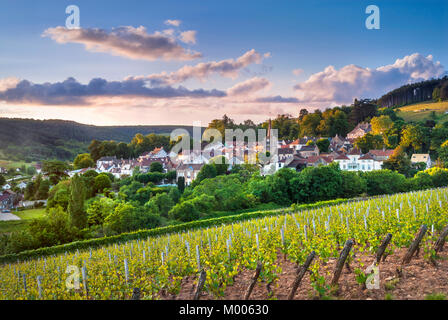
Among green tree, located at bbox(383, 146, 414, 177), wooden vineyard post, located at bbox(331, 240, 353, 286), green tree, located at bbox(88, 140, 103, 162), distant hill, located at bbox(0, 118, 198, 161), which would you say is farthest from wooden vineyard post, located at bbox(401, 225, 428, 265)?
green tree, located at bbox(88, 140, 103, 162)

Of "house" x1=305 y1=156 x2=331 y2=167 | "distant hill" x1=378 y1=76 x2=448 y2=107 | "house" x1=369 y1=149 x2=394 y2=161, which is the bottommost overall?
"house" x1=305 y1=156 x2=331 y2=167

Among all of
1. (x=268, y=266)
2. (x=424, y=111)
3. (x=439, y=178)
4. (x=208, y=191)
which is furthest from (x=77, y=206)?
(x=424, y=111)

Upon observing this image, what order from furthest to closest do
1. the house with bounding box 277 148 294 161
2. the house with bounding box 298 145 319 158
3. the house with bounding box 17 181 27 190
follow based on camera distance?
1. the house with bounding box 298 145 319 158
2. the house with bounding box 277 148 294 161
3. the house with bounding box 17 181 27 190

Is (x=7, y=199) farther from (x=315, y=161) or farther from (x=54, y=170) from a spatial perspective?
(x=315, y=161)

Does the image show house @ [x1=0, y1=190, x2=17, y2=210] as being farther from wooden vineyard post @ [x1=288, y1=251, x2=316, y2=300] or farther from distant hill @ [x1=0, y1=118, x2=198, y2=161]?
wooden vineyard post @ [x1=288, y1=251, x2=316, y2=300]

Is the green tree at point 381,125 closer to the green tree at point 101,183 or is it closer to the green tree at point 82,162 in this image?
the green tree at point 101,183
